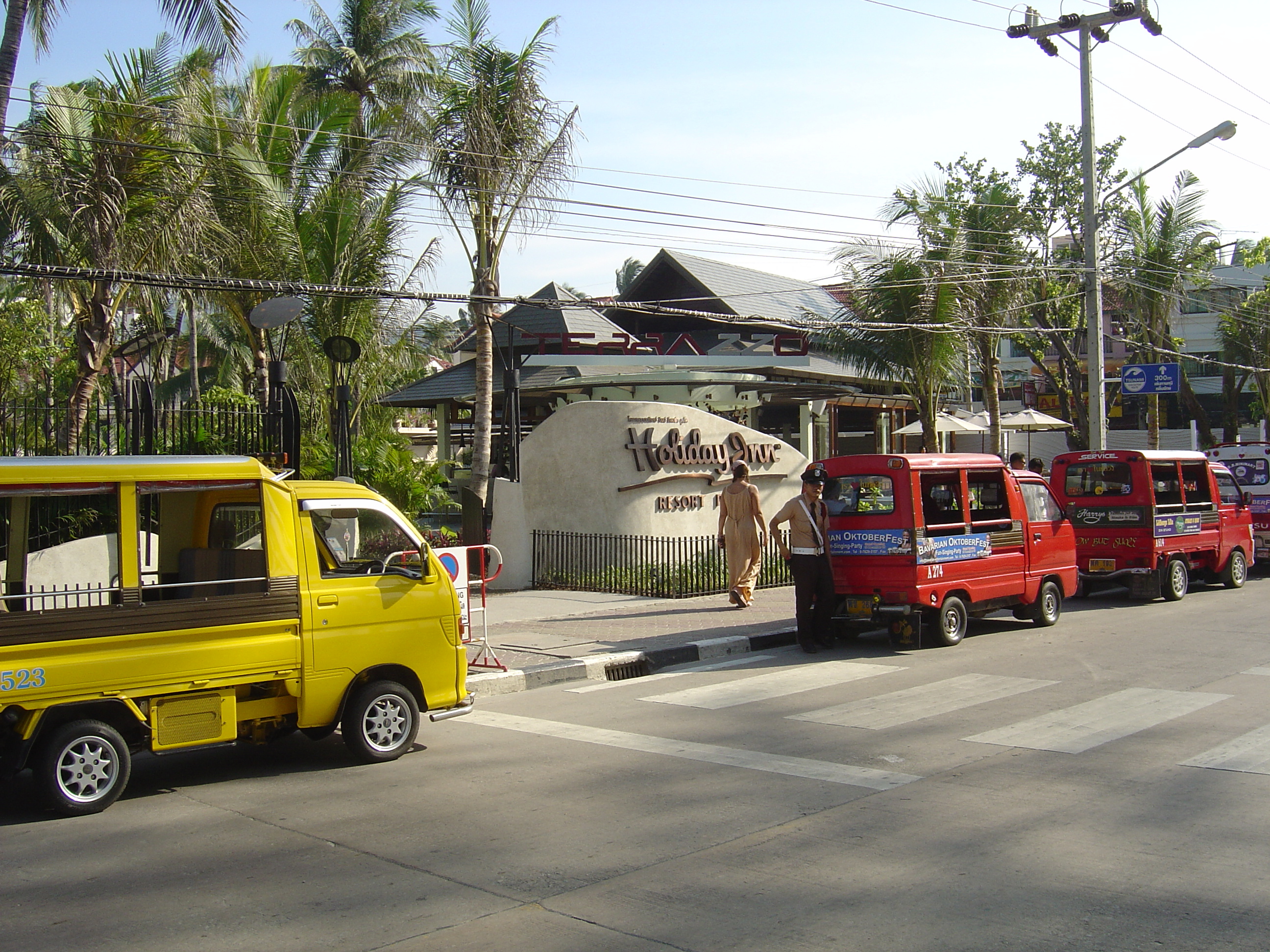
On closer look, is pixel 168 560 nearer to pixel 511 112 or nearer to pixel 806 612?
pixel 806 612

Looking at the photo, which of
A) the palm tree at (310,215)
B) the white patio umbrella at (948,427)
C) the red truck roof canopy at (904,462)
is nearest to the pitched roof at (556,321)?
the palm tree at (310,215)

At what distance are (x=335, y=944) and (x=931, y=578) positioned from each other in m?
8.81

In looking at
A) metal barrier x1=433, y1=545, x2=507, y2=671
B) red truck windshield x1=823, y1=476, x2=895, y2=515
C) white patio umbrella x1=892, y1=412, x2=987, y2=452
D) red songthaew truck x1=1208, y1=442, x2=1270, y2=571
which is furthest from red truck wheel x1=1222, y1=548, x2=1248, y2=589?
metal barrier x1=433, y1=545, x2=507, y2=671

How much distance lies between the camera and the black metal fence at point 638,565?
55.0 ft

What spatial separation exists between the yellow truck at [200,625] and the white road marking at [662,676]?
255cm

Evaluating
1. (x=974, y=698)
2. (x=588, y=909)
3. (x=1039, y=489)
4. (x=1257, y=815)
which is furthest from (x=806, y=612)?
(x=588, y=909)

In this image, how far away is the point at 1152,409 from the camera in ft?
98.5

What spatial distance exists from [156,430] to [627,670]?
22.9ft

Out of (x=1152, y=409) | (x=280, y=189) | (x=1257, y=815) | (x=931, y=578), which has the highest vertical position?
(x=280, y=189)

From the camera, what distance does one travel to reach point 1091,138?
21.6m

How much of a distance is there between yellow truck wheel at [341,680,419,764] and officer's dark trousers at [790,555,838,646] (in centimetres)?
536

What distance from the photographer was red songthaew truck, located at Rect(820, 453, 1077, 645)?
12116 mm

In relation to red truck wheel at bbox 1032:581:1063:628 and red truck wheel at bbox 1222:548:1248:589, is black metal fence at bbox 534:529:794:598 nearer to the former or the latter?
red truck wheel at bbox 1032:581:1063:628

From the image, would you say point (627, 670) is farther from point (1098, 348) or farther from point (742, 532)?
point (1098, 348)
